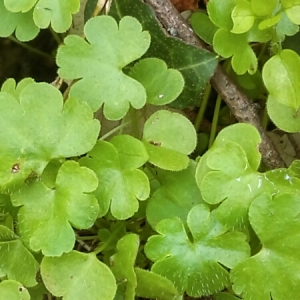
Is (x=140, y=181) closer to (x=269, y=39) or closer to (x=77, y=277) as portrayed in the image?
(x=77, y=277)

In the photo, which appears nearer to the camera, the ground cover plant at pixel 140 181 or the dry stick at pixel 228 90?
the ground cover plant at pixel 140 181

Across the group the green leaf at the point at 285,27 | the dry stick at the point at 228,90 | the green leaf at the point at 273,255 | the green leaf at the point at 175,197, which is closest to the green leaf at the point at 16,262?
the green leaf at the point at 175,197

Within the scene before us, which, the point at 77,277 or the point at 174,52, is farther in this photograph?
the point at 174,52

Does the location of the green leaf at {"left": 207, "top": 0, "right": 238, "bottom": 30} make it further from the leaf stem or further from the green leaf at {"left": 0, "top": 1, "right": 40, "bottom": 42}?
the green leaf at {"left": 0, "top": 1, "right": 40, "bottom": 42}

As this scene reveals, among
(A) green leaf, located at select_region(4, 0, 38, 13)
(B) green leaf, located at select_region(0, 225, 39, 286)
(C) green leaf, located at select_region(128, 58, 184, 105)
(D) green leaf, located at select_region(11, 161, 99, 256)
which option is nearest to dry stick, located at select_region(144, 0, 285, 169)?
(C) green leaf, located at select_region(128, 58, 184, 105)

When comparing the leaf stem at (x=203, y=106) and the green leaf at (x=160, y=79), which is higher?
the green leaf at (x=160, y=79)

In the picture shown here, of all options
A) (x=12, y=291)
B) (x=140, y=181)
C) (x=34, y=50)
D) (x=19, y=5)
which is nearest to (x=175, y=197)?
(x=140, y=181)

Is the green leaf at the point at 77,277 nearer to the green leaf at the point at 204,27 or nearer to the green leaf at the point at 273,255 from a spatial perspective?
the green leaf at the point at 273,255
